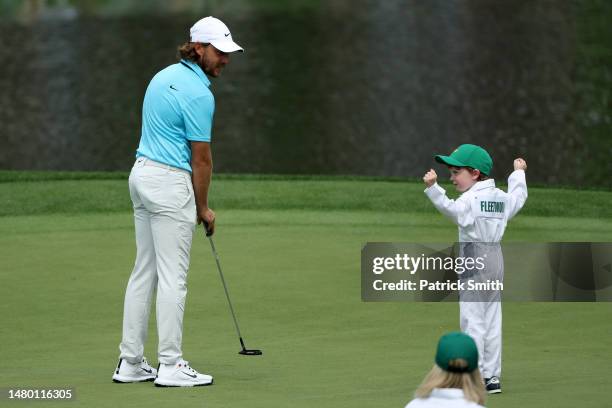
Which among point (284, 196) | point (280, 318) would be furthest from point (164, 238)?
point (284, 196)

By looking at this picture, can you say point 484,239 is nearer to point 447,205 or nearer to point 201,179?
point 447,205

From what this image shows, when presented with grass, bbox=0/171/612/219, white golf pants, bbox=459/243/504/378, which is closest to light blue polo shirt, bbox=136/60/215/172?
white golf pants, bbox=459/243/504/378

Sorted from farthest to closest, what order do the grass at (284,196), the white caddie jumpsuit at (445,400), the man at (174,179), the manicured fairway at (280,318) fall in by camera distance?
the grass at (284,196) < the man at (174,179) < the manicured fairway at (280,318) < the white caddie jumpsuit at (445,400)

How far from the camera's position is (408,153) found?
28156 mm

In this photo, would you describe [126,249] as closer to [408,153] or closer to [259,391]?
[259,391]

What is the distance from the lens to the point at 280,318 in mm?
8445

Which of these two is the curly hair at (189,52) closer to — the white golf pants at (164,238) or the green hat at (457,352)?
the white golf pants at (164,238)

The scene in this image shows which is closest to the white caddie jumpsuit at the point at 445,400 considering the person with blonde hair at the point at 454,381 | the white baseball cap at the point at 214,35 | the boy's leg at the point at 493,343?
the person with blonde hair at the point at 454,381

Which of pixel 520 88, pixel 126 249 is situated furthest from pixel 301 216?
pixel 520 88

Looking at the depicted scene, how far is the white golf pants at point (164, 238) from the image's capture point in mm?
6777

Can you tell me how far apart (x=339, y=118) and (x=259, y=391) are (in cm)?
2523

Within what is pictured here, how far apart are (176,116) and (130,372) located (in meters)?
1.24

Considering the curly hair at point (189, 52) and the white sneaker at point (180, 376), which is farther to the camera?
the curly hair at point (189, 52)

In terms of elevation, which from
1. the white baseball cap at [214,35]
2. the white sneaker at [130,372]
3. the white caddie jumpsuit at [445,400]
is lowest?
the white sneaker at [130,372]
